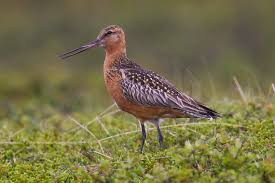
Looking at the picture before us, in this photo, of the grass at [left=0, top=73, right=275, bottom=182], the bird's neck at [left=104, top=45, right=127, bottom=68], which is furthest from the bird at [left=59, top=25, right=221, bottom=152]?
the grass at [left=0, top=73, right=275, bottom=182]

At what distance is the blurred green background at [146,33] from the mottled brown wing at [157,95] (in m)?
9.88

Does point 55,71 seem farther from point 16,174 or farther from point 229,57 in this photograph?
point 16,174

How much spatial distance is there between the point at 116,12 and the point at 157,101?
58.4ft

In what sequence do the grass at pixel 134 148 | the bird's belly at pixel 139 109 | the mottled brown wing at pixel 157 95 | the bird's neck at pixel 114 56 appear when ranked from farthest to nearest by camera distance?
the bird's neck at pixel 114 56 < the bird's belly at pixel 139 109 < the mottled brown wing at pixel 157 95 < the grass at pixel 134 148

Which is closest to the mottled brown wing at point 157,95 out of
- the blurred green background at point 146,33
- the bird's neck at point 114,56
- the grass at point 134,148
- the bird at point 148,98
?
the bird at point 148,98

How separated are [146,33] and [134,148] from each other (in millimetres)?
15988

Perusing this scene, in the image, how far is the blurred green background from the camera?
819 inches

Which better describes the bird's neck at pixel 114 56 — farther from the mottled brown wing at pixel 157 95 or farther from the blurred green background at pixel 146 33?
the blurred green background at pixel 146 33

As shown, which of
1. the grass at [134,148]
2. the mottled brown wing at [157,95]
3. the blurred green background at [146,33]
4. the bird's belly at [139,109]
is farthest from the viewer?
the blurred green background at [146,33]

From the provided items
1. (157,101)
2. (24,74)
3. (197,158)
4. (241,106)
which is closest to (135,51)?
(24,74)

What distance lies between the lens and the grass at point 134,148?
591cm

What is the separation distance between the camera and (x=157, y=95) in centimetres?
788

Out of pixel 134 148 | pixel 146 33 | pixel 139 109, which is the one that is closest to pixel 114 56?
pixel 139 109

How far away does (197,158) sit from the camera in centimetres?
609
